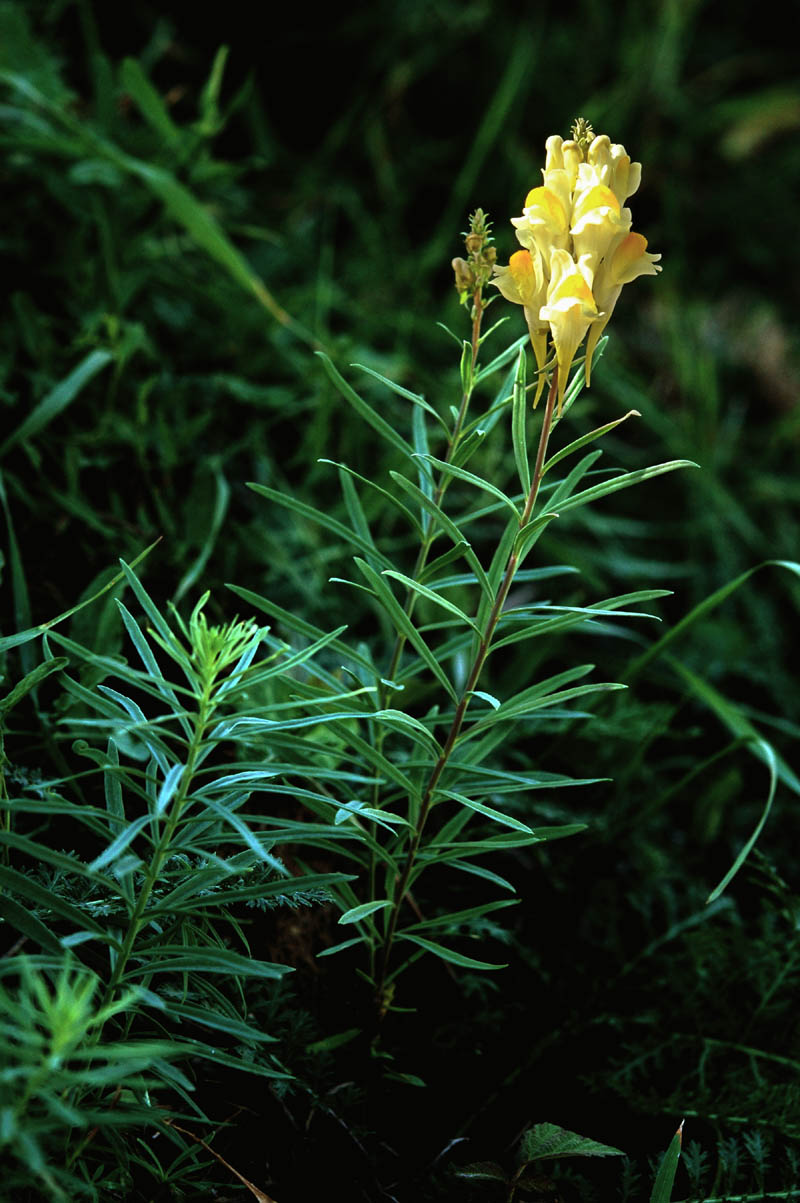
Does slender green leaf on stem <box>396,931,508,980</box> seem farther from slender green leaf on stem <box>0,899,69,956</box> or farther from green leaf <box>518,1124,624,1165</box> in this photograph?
slender green leaf on stem <box>0,899,69,956</box>

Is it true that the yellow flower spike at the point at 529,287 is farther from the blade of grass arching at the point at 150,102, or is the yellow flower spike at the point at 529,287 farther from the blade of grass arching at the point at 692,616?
the blade of grass arching at the point at 150,102

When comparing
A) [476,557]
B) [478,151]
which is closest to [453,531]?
[476,557]

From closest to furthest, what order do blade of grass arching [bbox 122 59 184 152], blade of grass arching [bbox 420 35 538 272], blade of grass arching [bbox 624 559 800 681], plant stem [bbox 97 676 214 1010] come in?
plant stem [bbox 97 676 214 1010] < blade of grass arching [bbox 624 559 800 681] < blade of grass arching [bbox 122 59 184 152] < blade of grass arching [bbox 420 35 538 272]

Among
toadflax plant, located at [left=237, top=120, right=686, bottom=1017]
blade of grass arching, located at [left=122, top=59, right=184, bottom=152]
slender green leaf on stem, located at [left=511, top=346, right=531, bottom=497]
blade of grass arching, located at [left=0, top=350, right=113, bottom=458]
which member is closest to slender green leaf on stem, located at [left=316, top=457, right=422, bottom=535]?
toadflax plant, located at [left=237, top=120, right=686, bottom=1017]

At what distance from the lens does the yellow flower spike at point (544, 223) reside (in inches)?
28.5

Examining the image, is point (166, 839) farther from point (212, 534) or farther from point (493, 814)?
point (212, 534)

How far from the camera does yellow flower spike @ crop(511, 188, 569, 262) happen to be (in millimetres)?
725

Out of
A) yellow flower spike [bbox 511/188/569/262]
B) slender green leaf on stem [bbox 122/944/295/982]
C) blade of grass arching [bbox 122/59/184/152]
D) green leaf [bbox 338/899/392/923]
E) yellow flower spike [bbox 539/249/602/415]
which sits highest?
blade of grass arching [bbox 122/59/184/152]

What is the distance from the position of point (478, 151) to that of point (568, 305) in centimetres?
165

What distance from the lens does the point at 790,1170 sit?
0.84 meters

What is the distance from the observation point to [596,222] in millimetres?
693

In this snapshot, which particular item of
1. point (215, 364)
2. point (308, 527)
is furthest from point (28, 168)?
point (308, 527)

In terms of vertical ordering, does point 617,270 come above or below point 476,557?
above

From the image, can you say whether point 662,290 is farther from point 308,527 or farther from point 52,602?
point 52,602
